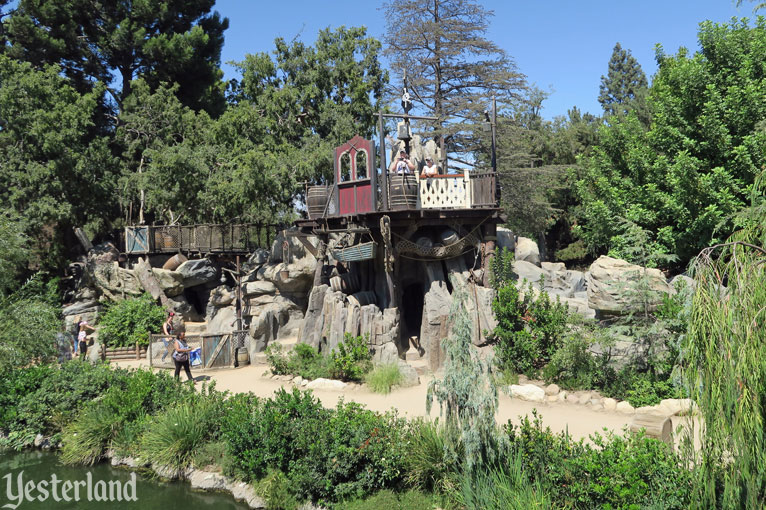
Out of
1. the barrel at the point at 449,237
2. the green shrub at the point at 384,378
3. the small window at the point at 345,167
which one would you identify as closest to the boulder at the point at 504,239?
the barrel at the point at 449,237

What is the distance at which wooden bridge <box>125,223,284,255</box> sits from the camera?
74.2 feet

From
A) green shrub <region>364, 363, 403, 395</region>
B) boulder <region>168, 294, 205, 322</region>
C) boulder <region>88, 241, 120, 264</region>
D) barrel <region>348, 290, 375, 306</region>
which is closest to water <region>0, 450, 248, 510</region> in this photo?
green shrub <region>364, 363, 403, 395</region>

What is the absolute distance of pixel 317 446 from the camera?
27.6 feet

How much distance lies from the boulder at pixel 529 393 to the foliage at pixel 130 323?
41.6 feet

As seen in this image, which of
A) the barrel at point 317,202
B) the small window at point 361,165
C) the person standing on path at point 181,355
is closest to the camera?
the person standing on path at point 181,355

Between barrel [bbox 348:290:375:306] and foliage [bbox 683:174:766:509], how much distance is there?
1073cm

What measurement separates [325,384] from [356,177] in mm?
5643

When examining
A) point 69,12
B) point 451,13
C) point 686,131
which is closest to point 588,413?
point 686,131

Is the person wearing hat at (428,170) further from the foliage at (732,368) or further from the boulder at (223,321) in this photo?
the foliage at (732,368)

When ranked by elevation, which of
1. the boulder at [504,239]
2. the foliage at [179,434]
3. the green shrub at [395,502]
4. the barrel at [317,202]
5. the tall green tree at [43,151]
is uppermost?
the tall green tree at [43,151]

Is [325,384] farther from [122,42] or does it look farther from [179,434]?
[122,42]

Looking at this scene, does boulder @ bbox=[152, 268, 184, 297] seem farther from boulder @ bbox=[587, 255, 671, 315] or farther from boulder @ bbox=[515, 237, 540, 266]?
boulder @ bbox=[587, 255, 671, 315]

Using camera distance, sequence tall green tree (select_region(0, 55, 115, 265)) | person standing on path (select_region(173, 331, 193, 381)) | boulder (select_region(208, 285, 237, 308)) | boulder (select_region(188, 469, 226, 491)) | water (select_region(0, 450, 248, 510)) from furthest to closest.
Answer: tall green tree (select_region(0, 55, 115, 265)) < boulder (select_region(208, 285, 237, 308)) < person standing on path (select_region(173, 331, 193, 381)) < boulder (select_region(188, 469, 226, 491)) < water (select_region(0, 450, 248, 510))

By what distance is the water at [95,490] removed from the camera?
910cm
